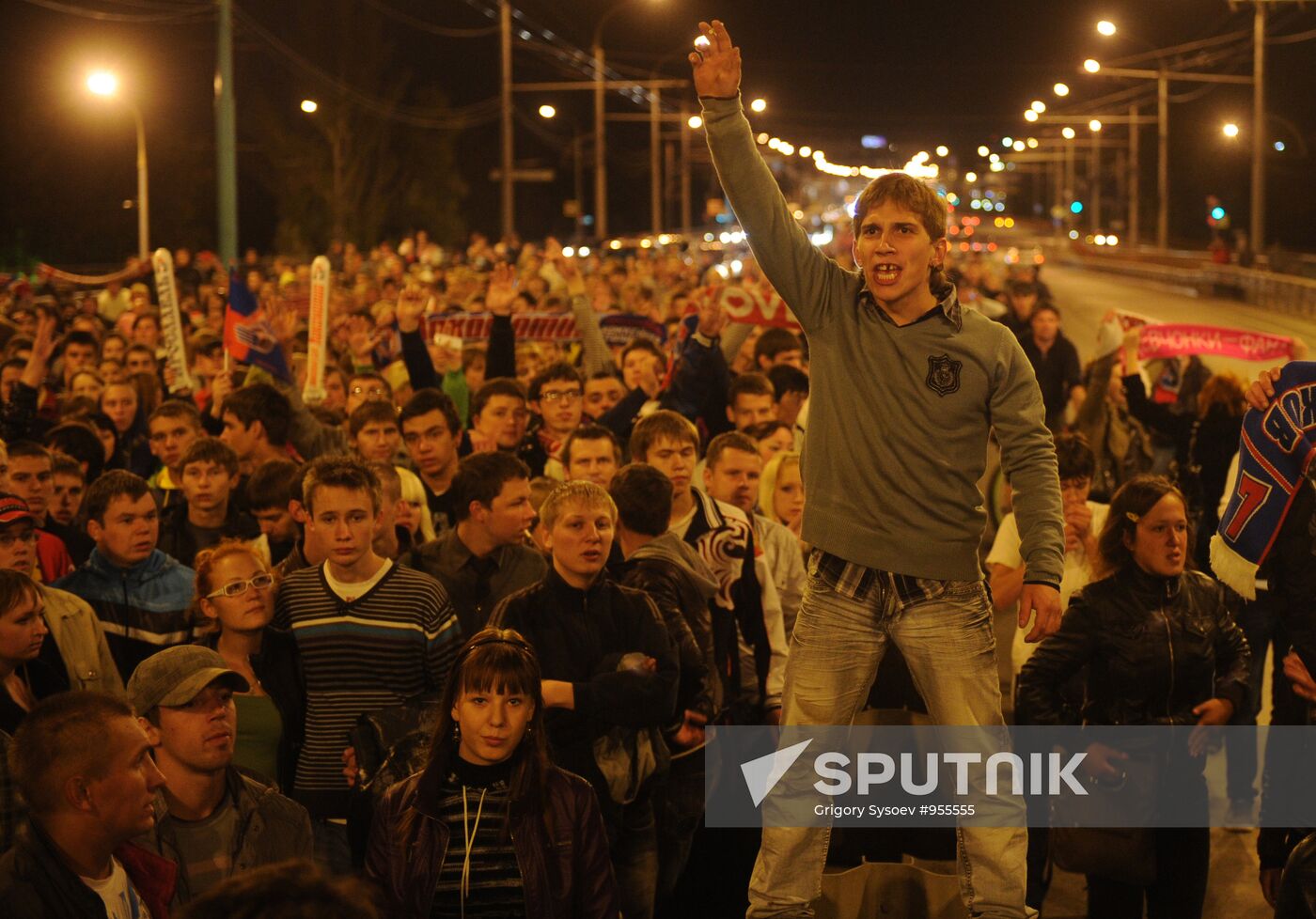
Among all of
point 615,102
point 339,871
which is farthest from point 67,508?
point 615,102

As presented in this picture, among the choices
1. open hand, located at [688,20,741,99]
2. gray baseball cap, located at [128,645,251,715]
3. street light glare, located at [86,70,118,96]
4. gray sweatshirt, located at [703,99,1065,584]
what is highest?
street light glare, located at [86,70,118,96]

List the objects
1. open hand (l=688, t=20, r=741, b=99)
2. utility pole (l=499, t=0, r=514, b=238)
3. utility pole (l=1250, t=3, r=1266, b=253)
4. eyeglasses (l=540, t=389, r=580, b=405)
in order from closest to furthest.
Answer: open hand (l=688, t=20, r=741, b=99) → eyeglasses (l=540, t=389, r=580, b=405) → utility pole (l=499, t=0, r=514, b=238) → utility pole (l=1250, t=3, r=1266, b=253)

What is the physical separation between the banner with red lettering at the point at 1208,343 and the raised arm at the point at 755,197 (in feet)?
26.8

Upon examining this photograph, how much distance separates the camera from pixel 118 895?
14.5 feet

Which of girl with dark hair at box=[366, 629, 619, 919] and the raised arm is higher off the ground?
the raised arm

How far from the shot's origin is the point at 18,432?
10.7 m

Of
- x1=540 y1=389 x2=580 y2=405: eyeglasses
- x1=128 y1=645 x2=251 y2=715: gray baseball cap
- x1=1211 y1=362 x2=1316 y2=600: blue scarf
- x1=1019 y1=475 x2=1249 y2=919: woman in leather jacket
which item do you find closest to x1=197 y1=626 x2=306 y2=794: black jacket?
x1=128 y1=645 x2=251 y2=715: gray baseball cap

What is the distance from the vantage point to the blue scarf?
21.1 ft

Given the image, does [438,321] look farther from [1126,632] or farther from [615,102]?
[615,102]

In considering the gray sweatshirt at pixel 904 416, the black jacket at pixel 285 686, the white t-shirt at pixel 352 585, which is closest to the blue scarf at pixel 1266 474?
the gray sweatshirt at pixel 904 416

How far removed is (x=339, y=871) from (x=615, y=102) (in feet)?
294

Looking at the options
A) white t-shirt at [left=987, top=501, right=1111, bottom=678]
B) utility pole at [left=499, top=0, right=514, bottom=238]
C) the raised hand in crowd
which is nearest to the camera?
white t-shirt at [left=987, top=501, right=1111, bottom=678]

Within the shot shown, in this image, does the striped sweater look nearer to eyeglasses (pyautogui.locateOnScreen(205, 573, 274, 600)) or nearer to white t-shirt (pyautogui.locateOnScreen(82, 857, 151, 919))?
eyeglasses (pyautogui.locateOnScreen(205, 573, 274, 600))

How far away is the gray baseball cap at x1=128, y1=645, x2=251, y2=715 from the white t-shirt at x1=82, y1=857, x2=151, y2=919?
0.80m
